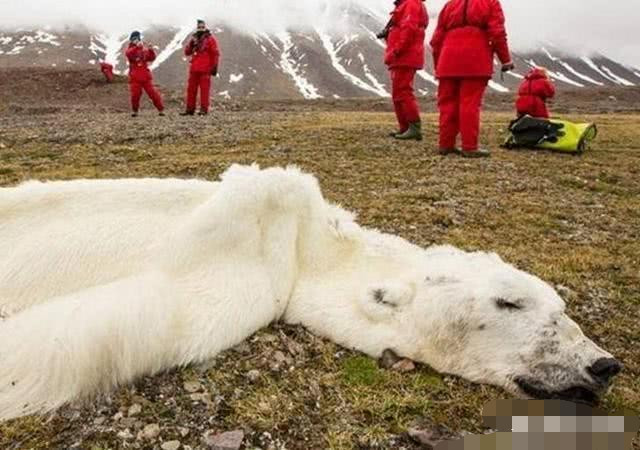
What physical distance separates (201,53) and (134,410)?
19967mm

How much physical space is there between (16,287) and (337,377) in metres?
2.29

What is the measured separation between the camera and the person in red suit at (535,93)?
16828 mm

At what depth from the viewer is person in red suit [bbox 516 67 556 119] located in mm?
16828

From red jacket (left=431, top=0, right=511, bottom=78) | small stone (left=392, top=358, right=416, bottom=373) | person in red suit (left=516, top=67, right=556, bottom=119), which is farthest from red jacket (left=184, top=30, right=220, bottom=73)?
small stone (left=392, top=358, right=416, bottom=373)

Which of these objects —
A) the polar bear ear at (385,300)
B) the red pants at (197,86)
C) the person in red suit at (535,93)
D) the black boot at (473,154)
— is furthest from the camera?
the red pants at (197,86)

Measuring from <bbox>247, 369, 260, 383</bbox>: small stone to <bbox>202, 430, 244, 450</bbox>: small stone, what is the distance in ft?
1.86

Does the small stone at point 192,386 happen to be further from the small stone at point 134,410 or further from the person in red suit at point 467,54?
the person in red suit at point 467,54

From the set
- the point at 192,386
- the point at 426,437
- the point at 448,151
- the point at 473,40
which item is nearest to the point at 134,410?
the point at 192,386

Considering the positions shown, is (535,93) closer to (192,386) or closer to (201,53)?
(201,53)

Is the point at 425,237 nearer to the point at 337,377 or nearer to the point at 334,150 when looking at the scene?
the point at 337,377

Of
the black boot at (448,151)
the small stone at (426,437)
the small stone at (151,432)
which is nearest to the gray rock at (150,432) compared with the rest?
the small stone at (151,432)

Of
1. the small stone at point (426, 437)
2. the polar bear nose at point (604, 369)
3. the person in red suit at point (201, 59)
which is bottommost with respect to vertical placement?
the person in red suit at point (201, 59)

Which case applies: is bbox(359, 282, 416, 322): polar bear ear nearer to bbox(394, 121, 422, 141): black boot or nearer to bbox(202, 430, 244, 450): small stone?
bbox(202, 430, 244, 450): small stone

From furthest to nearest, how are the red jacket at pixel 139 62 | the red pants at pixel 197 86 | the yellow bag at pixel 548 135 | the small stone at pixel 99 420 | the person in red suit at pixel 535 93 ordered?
the red jacket at pixel 139 62 < the red pants at pixel 197 86 < the person in red suit at pixel 535 93 < the yellow bag at pixel 548 135 < the small stone at pixel 99 420
